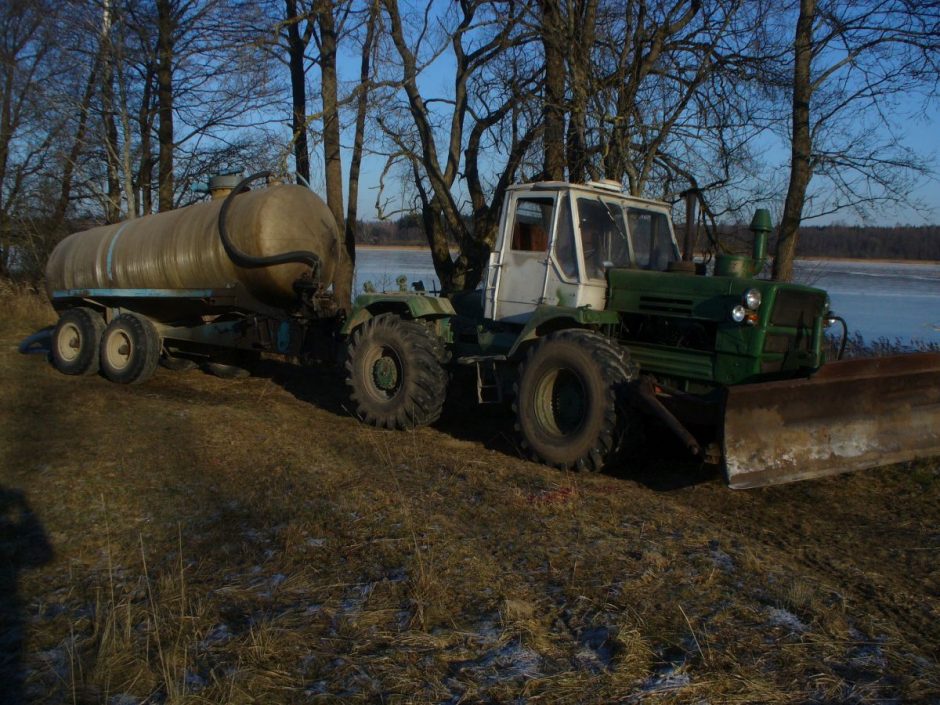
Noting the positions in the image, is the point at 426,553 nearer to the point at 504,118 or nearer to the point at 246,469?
the point at 246,469

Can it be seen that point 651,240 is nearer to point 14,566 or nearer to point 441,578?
point 441,578

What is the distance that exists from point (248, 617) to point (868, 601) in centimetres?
299

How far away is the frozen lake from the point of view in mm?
13828

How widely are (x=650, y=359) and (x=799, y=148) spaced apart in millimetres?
5561

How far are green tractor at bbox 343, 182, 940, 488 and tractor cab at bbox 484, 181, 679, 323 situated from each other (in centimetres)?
1

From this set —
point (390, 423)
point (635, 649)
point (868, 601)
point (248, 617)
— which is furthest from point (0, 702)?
point (390, 423)

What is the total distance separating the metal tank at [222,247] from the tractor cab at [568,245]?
9.90 ft

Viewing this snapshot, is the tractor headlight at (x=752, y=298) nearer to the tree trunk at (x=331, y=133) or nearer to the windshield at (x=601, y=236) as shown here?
the windshield at (x=601, y=236)

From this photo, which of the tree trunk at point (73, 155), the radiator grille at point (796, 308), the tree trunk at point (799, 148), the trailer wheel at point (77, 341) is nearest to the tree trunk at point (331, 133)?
the trailer wheel at point (77, 341)

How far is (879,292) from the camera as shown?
23.2 meters

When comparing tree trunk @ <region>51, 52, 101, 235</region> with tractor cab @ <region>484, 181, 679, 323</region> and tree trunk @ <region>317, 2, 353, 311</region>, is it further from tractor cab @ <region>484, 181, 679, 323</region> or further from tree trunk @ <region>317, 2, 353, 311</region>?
tractor cab @ <region>484, 181, 679, 323</region>

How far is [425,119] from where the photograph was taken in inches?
532

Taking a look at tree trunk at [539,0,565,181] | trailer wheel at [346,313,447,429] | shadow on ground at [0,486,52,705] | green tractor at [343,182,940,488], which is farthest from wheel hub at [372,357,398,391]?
tree trunk at [539,0,565,181]

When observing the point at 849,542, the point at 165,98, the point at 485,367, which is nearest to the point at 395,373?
the point at 485,367
